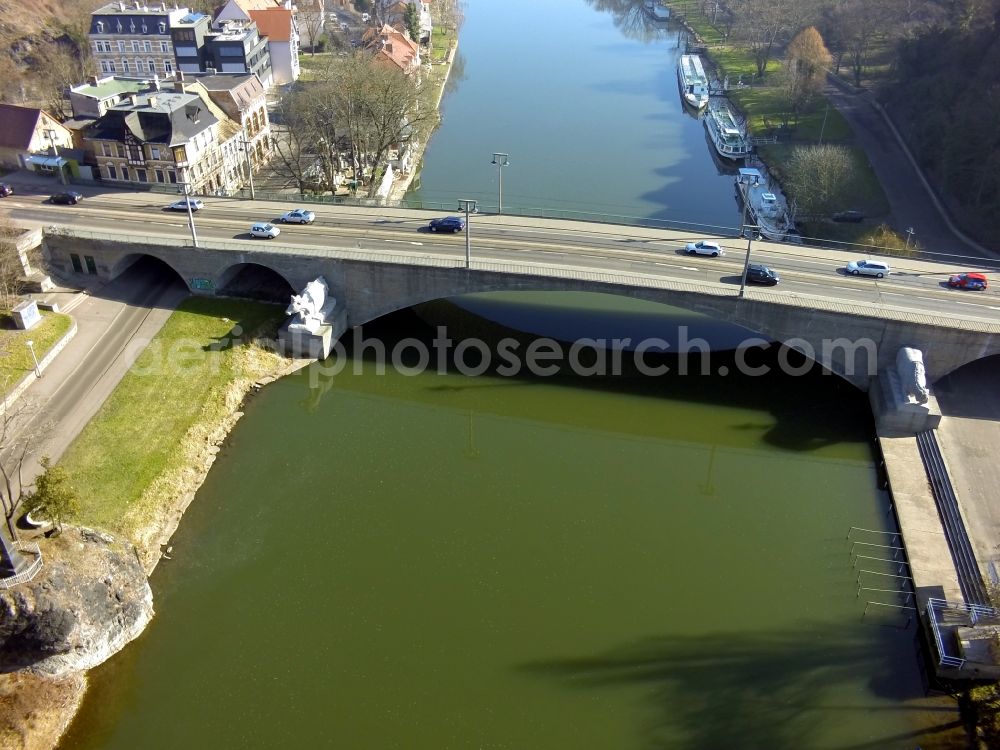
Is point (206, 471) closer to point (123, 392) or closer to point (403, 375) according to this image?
point (123, 392)

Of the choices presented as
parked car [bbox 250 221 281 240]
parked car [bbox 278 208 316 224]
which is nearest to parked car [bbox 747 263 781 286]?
parked car [bbox 278 208 316 224]

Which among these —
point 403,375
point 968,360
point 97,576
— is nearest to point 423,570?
point 97,576

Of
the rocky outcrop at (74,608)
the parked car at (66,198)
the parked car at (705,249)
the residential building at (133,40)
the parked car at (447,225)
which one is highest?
the residential building at (133,40)

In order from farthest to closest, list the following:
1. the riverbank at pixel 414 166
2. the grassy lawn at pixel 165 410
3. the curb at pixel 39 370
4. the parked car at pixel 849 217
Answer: the riverbank at pixel 414 166 → the parked car at pixel 849 217 → the curb at pixel 39 370 → the grassy lawn at pixel 165 410

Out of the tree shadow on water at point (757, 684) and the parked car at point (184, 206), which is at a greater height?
the parked car at point (184, 206)

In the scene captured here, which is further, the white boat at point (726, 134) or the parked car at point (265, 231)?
the white boat at point (726, 134)

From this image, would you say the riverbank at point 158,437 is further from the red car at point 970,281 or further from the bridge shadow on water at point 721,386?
the red car at point 970,281

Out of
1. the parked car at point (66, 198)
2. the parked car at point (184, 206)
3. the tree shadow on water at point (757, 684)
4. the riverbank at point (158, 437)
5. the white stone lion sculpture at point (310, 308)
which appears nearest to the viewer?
the tree shadow on water at point (757, 684)

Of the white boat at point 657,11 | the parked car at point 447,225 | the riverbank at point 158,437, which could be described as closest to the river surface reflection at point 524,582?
the riverbank at point 158,437
